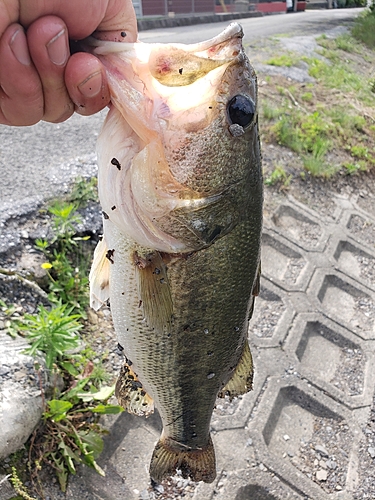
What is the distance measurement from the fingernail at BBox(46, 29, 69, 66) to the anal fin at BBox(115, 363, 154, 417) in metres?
1.13

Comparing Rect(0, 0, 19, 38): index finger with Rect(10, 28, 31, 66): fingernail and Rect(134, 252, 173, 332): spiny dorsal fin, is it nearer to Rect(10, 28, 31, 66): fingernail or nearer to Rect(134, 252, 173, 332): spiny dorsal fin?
Rect(10, 28, 31, 66): fingernail

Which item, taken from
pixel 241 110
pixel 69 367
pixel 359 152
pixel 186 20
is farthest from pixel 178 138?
pixel 186 20

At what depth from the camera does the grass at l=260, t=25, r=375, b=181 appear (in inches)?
219

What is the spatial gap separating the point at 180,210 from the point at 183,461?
3.59 ft

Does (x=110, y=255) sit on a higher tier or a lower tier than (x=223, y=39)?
lower

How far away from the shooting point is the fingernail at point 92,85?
1.24 m

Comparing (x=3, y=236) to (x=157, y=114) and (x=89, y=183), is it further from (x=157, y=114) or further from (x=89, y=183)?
(x=157, y=114)

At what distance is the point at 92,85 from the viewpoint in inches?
49.3

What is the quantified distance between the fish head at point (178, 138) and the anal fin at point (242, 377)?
1.95 ft

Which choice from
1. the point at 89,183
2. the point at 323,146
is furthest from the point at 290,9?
the point at 89,183

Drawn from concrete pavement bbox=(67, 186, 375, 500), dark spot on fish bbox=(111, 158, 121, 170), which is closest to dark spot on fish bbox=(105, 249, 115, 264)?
dark spot on fish bbox=(111, 158, 121, 170)

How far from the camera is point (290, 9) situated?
87.7ft

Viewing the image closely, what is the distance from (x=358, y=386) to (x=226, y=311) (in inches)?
97.2

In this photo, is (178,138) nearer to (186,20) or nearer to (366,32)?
(366,32)
